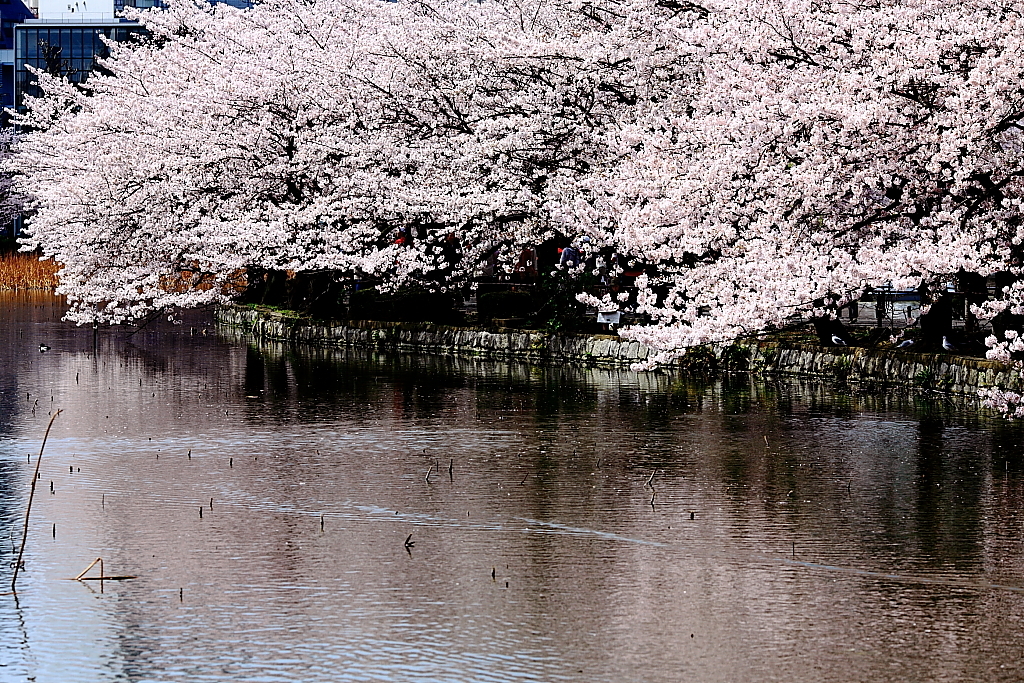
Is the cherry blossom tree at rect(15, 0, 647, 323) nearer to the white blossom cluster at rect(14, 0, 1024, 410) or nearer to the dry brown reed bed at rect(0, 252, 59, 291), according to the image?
the white blossom cluster at rect(14, 0, 1024, 410)

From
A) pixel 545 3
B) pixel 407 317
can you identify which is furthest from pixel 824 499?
pixel 407 317

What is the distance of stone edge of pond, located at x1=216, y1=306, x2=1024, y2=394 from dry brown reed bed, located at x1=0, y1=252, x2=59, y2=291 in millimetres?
26380

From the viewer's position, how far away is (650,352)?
23438 millimetres

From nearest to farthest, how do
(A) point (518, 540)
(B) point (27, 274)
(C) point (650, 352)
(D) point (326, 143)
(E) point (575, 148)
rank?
(A) point (518, 540) < (C) point (650, 352) < (E) point (575, 148) < (D) point (326, 143) < (B) point (27, 274)

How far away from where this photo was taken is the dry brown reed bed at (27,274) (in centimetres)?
5794

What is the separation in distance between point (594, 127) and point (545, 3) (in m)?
2.56

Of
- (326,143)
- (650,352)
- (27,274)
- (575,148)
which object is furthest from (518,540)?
(27,274)

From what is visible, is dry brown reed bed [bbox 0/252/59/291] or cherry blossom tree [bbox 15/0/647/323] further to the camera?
dry brown reed bed [bbox 0/252/59/291]

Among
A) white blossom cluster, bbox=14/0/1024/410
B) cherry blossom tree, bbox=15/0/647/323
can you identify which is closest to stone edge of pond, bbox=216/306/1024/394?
white blossom cluster, bbox=14/0/1024/410

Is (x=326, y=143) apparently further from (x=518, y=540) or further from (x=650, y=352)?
(x=518, y=540)

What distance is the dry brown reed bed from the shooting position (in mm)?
57938

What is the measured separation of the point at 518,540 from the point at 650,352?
534 inches

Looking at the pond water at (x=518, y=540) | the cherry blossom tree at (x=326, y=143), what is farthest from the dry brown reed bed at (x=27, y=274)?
the pond water at (x=518, y=540)

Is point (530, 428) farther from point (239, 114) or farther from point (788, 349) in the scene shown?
point (239, 114)
